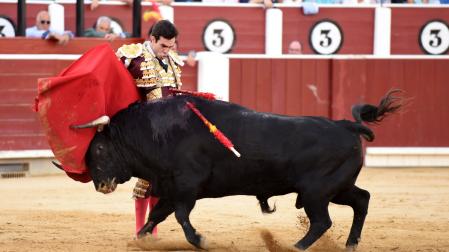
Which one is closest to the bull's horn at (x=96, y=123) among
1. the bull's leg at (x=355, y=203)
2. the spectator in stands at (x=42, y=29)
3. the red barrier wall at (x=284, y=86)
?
the bull's leg at (x=355, y=203)

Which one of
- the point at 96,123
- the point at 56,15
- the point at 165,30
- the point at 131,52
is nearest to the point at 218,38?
the point at 56,15

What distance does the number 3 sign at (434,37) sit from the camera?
12539 mm

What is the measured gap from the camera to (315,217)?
199 inches

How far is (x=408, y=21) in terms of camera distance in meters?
12.5

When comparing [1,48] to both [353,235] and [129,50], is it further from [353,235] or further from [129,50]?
[353,235]

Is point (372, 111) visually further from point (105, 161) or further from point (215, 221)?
point (215, 221)

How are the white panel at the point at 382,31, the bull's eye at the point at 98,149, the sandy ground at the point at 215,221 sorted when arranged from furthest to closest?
1. the white panel at the point at 382,31
2. the sandy ground at the point at 215,221
3. the bull's eye at the point at 98,149

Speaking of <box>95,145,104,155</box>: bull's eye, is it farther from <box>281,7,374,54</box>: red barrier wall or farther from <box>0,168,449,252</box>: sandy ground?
<box>281,7,374,54</box>: red barrier wall

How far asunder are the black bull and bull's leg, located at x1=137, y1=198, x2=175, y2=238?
0.14ft

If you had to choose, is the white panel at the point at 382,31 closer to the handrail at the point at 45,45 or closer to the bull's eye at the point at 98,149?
the handrail at the point at 45,45

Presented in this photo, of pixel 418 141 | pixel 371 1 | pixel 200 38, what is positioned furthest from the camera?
pixel 371 1

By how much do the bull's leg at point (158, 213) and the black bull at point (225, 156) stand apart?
43 mm

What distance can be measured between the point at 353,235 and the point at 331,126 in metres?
0.57

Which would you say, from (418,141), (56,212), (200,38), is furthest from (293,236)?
(200,38)
